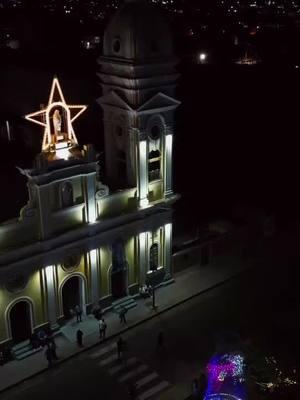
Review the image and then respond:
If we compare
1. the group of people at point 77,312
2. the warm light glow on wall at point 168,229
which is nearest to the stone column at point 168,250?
the warm light glow on wall at point 168,229

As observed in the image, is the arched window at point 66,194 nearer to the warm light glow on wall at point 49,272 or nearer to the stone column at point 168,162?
the warm light glow on wall at point 49,272

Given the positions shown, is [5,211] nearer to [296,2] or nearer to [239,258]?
[239,258]

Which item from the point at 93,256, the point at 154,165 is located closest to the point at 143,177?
the point at 154,165

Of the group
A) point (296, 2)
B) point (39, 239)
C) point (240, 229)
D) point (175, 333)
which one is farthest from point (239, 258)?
point (296, 2)

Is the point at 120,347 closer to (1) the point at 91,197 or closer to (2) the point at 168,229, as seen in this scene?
(2) the point at 168,229

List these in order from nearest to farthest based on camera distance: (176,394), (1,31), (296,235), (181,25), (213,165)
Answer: (176,394) < (296,235) < (213,165) < (1,31) < (181,25)

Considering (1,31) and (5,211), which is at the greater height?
(1,31)
